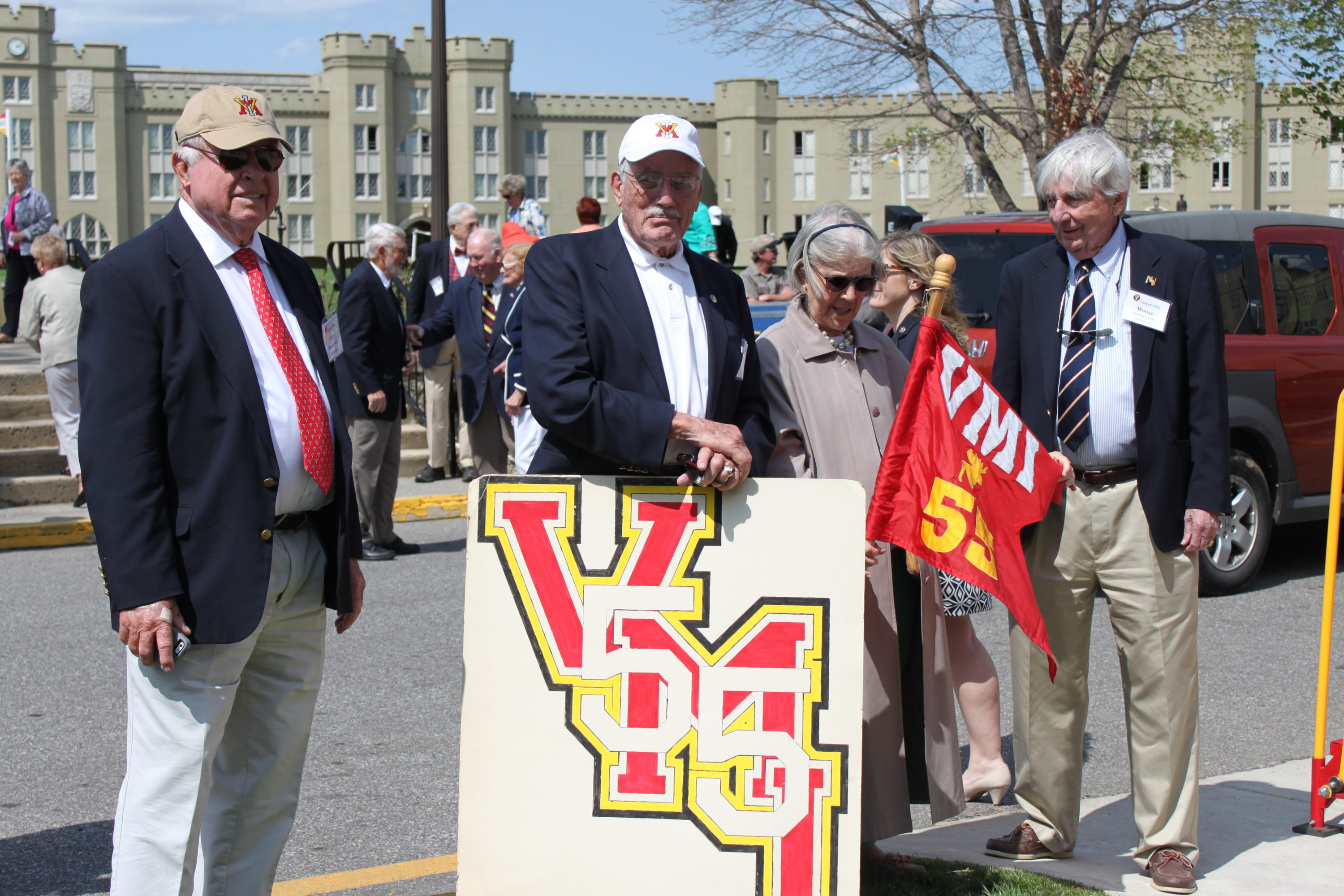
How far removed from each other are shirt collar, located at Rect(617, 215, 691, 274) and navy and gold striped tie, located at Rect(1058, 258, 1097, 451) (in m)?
1.31

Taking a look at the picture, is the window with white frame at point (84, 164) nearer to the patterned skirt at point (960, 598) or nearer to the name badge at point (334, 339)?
the name badge at point (334, 339)

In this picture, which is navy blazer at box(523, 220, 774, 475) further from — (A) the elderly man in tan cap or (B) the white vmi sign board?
(A) the elderly man in tan cap

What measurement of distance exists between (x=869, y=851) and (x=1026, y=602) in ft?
2.88

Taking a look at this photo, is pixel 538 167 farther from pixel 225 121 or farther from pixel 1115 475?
pixel 225 121

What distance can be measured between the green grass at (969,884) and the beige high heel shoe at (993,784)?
84 centimetres

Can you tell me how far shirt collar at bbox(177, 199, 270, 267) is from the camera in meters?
3.10

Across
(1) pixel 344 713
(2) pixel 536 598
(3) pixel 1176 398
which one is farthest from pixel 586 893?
(1) pixel 344 713

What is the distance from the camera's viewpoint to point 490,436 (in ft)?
32.6

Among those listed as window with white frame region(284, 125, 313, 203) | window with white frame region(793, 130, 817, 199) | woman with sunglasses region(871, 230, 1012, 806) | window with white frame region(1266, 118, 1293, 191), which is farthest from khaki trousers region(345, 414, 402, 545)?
window with white frame region(793, 130, 817, 199)

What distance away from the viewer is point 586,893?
3172 mm

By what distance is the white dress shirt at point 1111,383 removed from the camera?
395 centimetres

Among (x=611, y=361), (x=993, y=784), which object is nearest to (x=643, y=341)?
(x=611, y=361)

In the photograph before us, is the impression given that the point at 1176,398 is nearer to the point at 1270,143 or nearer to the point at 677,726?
the point at 677,726

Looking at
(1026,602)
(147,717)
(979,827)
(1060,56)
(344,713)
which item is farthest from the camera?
(1060,56)
